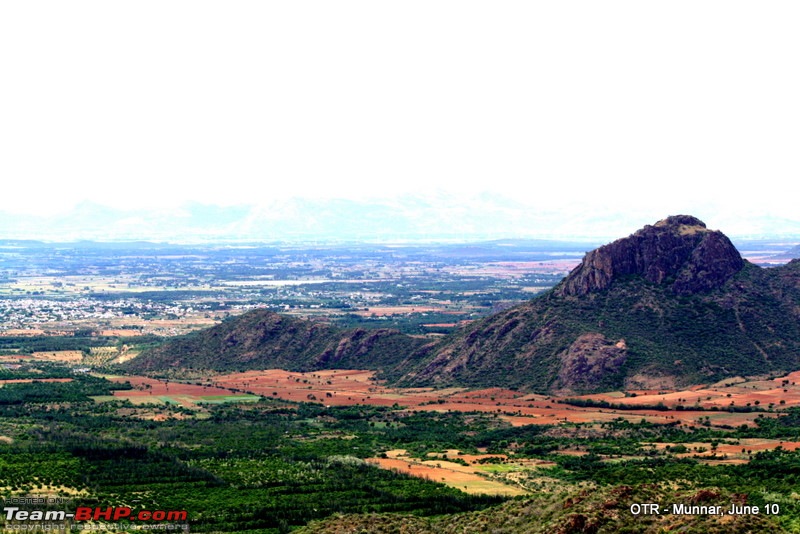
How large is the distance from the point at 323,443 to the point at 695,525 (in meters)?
65.9

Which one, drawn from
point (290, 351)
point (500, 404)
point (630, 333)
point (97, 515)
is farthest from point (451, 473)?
point (290, 351)

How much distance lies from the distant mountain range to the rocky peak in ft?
0.55

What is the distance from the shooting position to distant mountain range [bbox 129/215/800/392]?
155 m

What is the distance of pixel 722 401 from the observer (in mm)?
139375

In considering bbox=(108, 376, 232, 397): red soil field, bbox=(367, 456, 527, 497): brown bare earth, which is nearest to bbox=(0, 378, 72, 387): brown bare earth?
bbox=(108, 376, 232, 397): red soil field

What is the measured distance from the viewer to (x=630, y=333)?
530 feet

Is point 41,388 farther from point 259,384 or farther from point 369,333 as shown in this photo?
point 369,333

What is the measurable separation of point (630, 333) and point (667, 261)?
17796 mm

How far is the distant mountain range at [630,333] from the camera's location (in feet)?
509

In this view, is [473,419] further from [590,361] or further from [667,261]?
[667,261]

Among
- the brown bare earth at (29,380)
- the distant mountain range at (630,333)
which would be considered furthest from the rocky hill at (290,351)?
the brown bare earth at (29,380)

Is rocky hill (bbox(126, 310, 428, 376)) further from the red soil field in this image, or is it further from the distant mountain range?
the red soil field

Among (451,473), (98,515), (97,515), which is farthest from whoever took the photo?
(451,473)

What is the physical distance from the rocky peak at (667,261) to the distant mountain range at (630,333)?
168 mm
